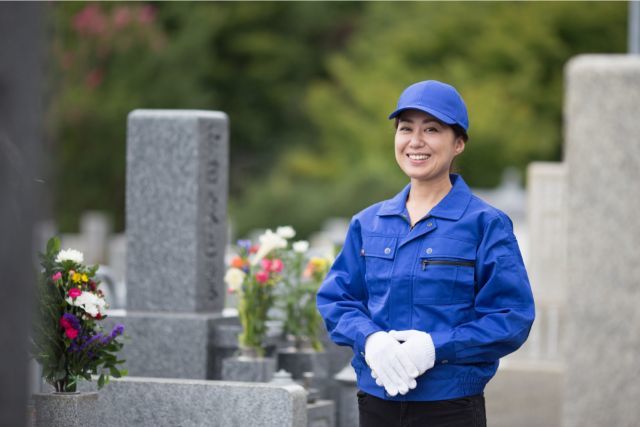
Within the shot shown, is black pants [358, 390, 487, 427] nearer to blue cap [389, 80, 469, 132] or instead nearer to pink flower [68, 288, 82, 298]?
blue cap [389, 80, 469, 132]

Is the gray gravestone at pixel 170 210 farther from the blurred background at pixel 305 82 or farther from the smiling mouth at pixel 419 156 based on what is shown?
the blurred background at pixel 305 82

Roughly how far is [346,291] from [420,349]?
1.69ft

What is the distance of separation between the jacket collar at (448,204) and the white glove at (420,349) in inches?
17.0

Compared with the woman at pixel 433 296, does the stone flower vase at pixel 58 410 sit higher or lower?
lower

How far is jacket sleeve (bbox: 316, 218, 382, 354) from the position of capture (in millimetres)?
4438

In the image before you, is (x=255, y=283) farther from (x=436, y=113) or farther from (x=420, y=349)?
(x=420, y=349)

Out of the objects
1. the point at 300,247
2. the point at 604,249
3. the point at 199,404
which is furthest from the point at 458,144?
the point at 300,247

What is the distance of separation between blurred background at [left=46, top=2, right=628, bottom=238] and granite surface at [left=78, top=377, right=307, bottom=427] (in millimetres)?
18123

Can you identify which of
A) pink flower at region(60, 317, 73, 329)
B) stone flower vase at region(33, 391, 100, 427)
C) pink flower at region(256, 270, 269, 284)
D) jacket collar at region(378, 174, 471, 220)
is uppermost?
jacket collar at region(378, 174, 471, 220)

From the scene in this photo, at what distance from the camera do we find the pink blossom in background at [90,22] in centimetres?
3056

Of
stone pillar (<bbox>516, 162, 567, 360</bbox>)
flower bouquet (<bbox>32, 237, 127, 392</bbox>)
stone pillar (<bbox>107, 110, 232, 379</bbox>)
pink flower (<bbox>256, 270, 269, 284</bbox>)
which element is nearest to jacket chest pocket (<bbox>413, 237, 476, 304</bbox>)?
flower bouquet (<bbox>32, 237, 127, 392</bbox>)

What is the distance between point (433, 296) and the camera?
4254 millimetres

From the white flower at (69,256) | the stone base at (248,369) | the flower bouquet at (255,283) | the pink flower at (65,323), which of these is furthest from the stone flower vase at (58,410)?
the flower bouquet at (255,283)

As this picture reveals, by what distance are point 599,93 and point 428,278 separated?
1205 millimetres
